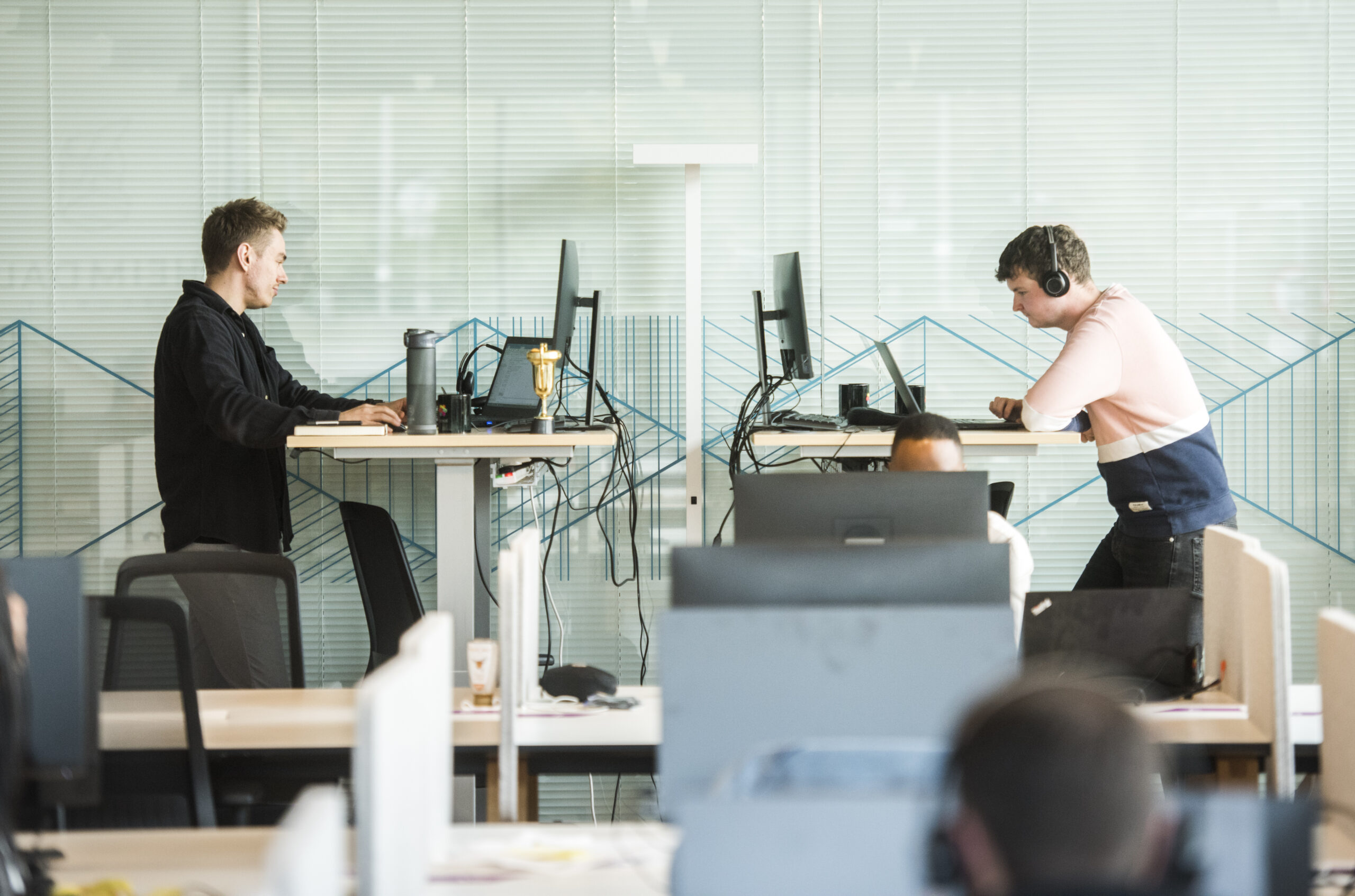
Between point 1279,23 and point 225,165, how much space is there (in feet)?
11.2

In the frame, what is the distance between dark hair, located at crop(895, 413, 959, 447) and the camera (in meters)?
2.31

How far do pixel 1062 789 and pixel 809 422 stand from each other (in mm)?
2527

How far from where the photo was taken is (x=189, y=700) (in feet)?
5.87

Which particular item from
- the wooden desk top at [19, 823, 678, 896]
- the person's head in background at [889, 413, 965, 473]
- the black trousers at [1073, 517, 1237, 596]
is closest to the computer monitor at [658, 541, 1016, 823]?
the wooden desk top at [19, 823, 678, 896]

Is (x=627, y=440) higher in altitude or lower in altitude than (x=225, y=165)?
lower

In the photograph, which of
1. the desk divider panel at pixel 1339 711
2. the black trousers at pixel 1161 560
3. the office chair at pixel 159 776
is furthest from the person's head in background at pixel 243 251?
the desk divider panel at pixel 1339 711

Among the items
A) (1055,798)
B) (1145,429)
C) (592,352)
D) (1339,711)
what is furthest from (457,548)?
(1055,798)

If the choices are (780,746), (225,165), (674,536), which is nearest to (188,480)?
(225,165)

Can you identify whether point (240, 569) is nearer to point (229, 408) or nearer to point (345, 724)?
point (345, 724)

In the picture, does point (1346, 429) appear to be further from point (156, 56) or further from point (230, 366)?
point (156, 56)

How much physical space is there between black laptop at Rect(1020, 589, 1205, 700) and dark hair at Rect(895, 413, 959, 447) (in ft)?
1.25

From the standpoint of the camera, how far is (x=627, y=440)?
12.6ft

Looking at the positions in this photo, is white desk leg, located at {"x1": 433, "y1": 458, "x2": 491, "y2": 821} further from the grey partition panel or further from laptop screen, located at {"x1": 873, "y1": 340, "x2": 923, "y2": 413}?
the grey partition panel

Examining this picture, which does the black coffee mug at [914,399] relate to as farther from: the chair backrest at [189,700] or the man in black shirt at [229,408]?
the chair backrest at [189,700]
